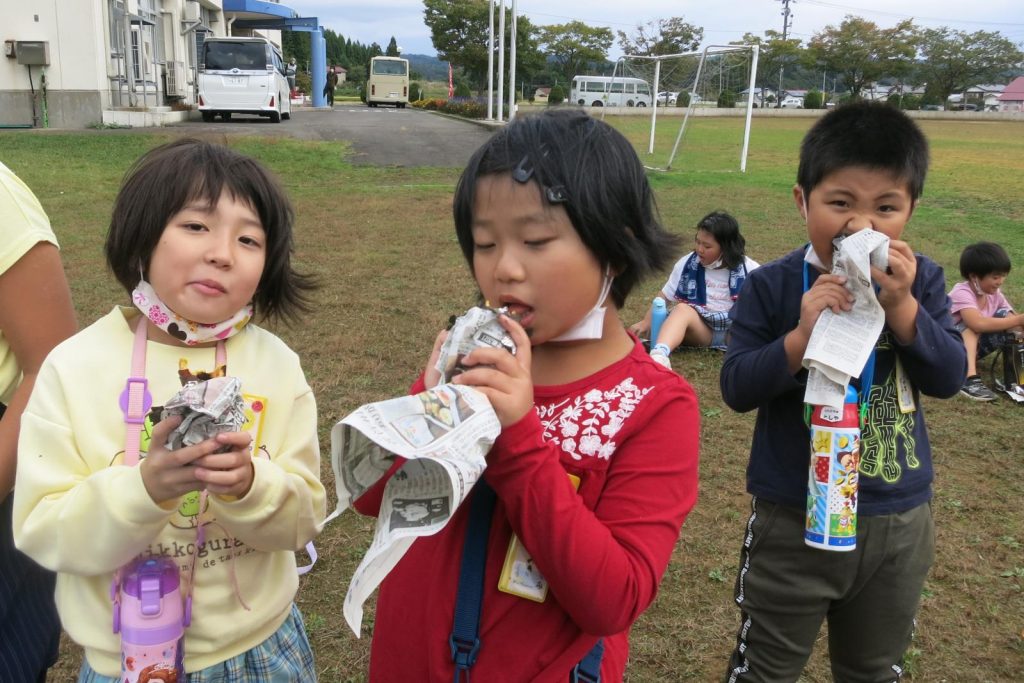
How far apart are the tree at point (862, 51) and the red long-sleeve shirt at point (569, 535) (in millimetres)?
66938

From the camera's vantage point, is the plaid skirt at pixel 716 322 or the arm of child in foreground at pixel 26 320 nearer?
the arm of child in foreground at pixel 26 320

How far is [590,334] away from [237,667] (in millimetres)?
955

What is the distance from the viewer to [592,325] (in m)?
1.44

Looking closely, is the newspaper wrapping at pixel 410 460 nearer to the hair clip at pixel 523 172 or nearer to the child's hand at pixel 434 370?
the child's hand at pixel 434 370

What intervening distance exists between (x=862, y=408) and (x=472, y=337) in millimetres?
1220

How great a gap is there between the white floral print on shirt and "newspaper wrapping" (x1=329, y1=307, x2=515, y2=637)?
10.3 inches

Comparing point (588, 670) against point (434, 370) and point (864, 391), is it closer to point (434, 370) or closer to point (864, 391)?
point (434, 370)

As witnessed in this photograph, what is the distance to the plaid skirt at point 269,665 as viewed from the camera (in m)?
1.61

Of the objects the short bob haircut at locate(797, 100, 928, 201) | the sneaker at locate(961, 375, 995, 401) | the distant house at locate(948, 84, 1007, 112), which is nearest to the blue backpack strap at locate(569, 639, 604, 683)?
the short bob haircut at locate(797, 100, 928, 201)

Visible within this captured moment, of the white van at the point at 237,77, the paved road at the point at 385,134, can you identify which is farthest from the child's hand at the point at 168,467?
the white van at the point at 237,77

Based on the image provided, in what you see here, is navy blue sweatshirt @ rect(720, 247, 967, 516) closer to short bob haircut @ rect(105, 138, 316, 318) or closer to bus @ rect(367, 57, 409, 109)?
short bob haircut @ rect(105, 138, 316, 318)

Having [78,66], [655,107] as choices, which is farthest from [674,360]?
[78,66]

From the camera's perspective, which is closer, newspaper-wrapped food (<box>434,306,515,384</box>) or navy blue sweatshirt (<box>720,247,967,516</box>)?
newspaper-wrapped food (<box>434,306,515,384</box>)

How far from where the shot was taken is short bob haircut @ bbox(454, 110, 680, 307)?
1.34 meters
